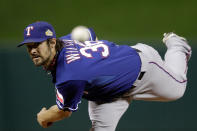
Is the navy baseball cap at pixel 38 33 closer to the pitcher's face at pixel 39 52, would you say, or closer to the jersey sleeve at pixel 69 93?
the pitcher's face at pixel 39 52

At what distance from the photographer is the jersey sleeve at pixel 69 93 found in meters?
2.96

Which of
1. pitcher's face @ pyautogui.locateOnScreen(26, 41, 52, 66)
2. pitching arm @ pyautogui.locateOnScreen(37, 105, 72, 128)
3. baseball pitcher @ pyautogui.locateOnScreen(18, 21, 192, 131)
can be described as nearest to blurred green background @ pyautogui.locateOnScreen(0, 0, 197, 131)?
baseball pitcher @ pyautogui.locateOnScreen(18, 21, 192, 131)

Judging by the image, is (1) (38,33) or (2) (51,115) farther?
(2) (51,115)

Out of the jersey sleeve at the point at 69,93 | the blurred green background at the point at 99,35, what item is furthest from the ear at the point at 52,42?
the blurred green background at the point at 99,35

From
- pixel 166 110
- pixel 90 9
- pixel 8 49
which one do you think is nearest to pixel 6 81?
pixel 8 49

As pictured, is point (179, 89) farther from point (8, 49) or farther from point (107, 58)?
point (8, 49)

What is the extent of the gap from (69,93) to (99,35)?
2786 mm

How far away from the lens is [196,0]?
5.79 m

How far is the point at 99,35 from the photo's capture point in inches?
226

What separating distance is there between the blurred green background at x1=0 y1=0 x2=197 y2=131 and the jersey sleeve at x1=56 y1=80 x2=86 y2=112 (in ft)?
6.62

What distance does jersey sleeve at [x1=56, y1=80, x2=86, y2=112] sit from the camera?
2.96 meters

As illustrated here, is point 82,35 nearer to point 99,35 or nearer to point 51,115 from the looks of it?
point 51,115

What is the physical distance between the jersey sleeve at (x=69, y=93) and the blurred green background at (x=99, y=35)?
202cm

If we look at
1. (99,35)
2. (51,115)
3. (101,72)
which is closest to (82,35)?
(101,72)
